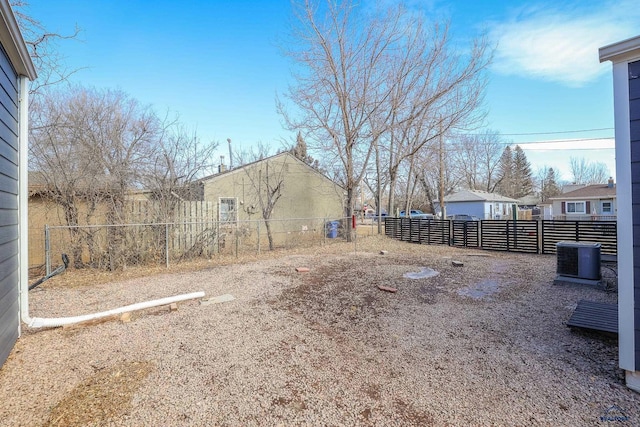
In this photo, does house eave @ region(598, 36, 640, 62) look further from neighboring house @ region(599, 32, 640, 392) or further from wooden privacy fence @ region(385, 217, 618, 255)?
wooden privacy fence @ region(385, 217, 618, 255)

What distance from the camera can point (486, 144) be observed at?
33938 mm

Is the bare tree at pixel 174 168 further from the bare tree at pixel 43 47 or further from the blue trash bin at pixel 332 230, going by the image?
the blue trash bin at pixel 332 230

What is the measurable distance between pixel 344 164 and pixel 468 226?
5621mm

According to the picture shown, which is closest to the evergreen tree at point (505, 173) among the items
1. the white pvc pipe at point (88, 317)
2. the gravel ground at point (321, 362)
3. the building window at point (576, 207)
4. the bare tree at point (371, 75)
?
the building window at point (576, 207)

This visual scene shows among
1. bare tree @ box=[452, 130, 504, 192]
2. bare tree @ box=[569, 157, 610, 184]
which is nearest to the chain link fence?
bare tree @ box=[452, 130, 504, 192]

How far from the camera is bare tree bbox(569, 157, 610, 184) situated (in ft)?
144

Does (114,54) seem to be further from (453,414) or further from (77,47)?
(453,414)

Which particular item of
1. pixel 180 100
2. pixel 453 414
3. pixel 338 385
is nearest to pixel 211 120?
pixel 180 100

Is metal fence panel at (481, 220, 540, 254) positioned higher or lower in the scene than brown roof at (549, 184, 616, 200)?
lower

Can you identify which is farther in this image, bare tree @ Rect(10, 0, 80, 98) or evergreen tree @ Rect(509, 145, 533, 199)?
evergreen tree @ Rect(509, 145, 533, 199)

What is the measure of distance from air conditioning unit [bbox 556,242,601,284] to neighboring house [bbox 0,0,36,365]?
8.33 meters

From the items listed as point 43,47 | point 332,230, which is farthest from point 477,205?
point 43,47

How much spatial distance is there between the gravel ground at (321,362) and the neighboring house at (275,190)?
284 inches

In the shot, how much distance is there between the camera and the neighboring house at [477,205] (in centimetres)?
2470
